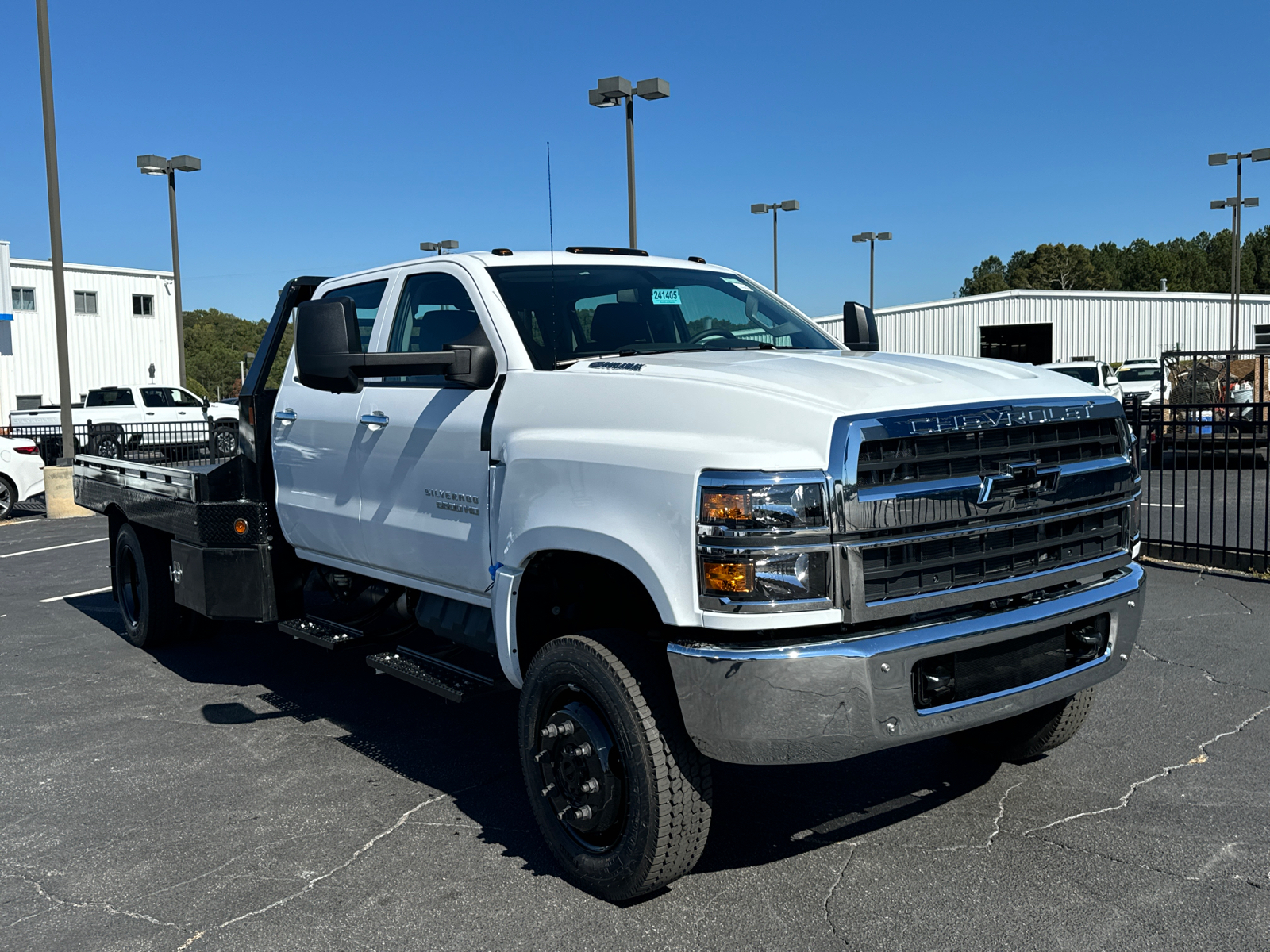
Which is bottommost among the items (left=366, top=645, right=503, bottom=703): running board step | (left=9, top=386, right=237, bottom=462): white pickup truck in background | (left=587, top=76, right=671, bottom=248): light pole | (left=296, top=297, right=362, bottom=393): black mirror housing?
(left=366, top=645, right=503, bottom=703): running board step

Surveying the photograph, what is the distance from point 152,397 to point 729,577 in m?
24.9

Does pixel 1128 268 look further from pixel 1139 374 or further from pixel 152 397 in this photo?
pixel 152 397

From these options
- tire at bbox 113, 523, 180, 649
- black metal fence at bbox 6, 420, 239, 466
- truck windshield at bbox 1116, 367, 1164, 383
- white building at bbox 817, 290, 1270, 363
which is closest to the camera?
tire at bbox 113, 523, 180, 649

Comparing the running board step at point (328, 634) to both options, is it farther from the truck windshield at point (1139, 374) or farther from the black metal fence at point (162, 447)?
the truck windshield at point (1139, 374)

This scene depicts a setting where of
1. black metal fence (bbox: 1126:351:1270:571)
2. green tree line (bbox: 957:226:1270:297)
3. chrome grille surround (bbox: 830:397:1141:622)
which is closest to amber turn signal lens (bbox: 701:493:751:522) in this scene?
chrome grille surround (bbox: 830:397:1141:622)

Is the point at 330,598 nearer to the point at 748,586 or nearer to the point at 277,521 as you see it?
the point at 277,521

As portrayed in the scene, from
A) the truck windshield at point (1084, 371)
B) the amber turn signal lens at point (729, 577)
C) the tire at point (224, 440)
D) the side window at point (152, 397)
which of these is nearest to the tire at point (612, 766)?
the amber turn signal lens at point (729, 577)

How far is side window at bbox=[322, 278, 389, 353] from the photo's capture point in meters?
5.23

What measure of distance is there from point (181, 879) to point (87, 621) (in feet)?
17.2

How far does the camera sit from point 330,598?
5969 millimetres

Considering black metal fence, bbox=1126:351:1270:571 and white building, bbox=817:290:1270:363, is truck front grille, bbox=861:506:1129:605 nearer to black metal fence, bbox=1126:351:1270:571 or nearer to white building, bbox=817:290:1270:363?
black metal fence, bbox=1126:351:1270:571

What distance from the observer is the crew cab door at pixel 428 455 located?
4.34 meters

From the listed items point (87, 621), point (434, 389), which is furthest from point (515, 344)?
point (87, 621)

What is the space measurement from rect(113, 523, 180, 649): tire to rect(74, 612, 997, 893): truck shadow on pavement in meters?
0.35
